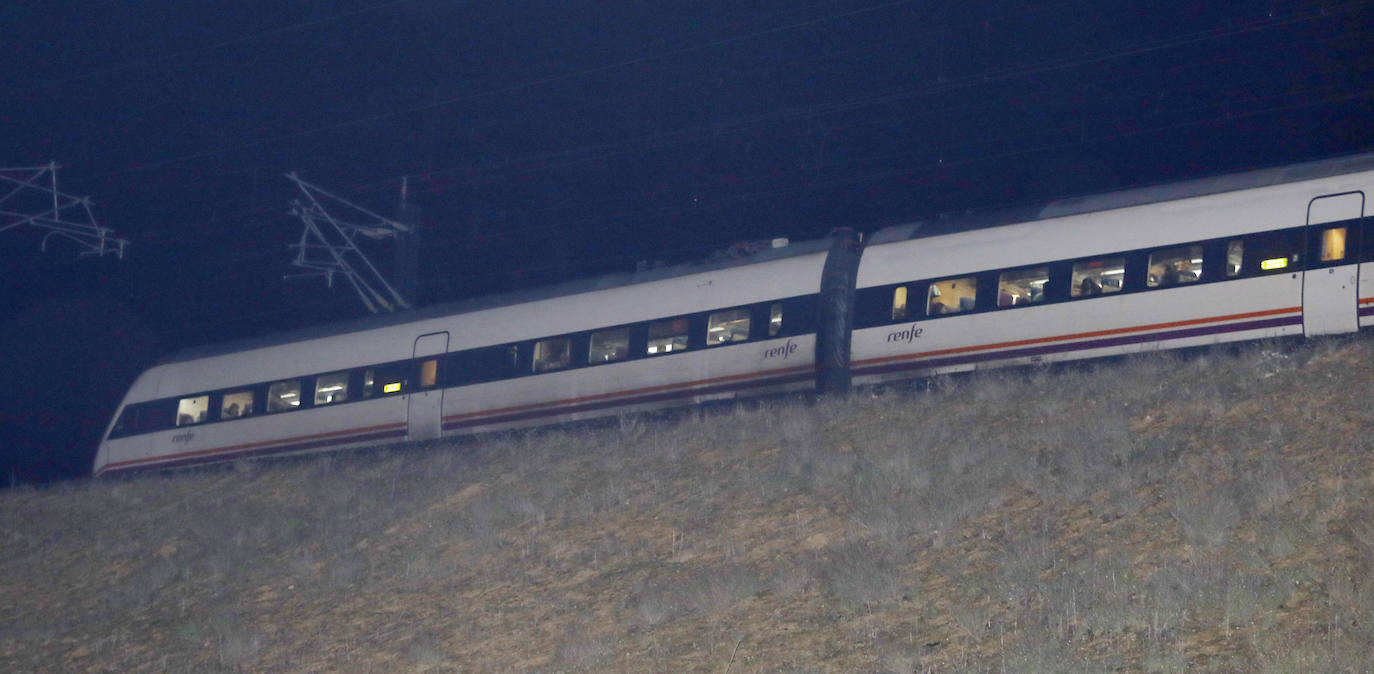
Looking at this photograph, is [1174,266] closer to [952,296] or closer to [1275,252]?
[1275,252]

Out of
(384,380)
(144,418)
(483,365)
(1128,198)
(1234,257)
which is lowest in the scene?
(144,418)

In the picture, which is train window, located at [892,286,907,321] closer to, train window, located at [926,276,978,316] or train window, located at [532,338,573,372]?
train window, located at [926,276,978,316]

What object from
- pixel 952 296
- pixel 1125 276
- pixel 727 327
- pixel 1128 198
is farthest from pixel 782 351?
pixel 1128 198

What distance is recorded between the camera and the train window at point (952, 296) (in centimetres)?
2367

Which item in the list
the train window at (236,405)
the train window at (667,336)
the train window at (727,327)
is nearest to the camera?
the train window at (727,327)

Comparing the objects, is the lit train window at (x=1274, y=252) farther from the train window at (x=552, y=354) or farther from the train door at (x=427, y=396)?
the train door at (x=427, y=396)

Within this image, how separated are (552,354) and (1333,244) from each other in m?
15.5

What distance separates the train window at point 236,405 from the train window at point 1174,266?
73.1ft

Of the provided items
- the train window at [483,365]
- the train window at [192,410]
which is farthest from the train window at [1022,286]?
the train window at [192,410]

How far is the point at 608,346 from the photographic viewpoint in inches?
1089

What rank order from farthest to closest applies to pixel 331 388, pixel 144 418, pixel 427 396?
pixel 144 418 → pixel 331 388 → pixel 427 396

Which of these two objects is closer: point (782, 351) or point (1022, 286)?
point (1022, 286)

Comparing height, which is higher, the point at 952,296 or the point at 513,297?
the point at 513,297

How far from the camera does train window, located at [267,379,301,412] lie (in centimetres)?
3246
